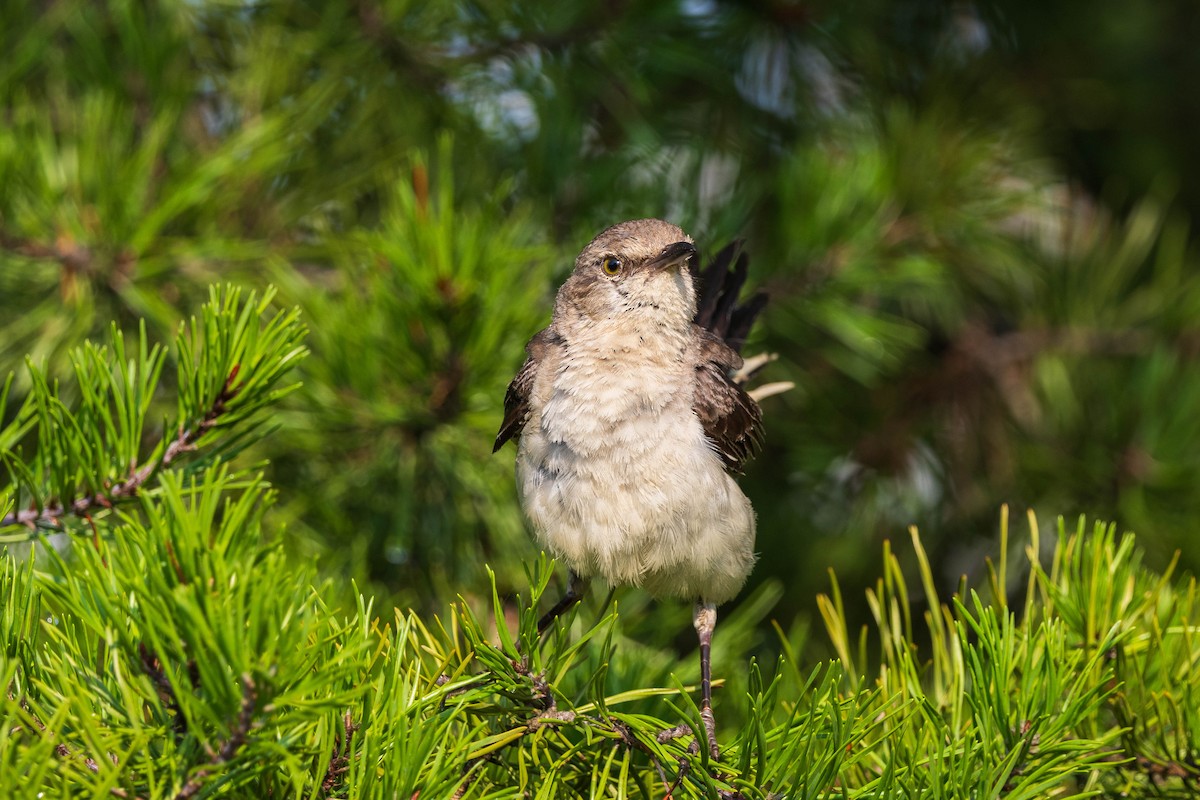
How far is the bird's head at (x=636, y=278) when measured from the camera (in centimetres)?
337

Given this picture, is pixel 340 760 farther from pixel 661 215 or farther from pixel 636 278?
pixel 661 215

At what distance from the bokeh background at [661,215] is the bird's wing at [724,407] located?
46cm

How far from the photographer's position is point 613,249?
3447 millimetres

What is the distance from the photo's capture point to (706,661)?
9.45 feet

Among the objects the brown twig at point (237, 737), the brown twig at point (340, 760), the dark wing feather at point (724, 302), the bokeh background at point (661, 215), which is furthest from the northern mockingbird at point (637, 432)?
the brown twig at point (237, 737)

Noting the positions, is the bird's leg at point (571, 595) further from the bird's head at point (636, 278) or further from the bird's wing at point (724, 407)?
the bird's head at point (636, 278)

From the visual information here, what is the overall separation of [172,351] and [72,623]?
63.8 inches

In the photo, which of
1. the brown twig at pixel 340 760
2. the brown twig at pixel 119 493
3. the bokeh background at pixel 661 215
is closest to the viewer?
the brown twig at pixel 340 760

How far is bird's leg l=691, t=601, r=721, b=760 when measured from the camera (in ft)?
8.42

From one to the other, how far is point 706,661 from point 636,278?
1220 millimetres

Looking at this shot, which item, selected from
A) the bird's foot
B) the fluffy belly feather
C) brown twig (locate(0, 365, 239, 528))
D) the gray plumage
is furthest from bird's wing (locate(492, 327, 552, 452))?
brown twig (locate(0, 365, 239, 528))

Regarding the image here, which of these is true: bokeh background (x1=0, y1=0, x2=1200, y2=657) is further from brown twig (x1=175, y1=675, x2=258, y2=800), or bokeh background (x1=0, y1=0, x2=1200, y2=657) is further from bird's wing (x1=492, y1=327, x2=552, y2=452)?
brown twig (x1=175, y1=675, x2=258, y2=800)

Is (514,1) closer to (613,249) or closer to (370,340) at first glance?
(613,249)

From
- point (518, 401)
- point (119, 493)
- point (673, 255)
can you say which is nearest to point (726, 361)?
point (673, 255)
